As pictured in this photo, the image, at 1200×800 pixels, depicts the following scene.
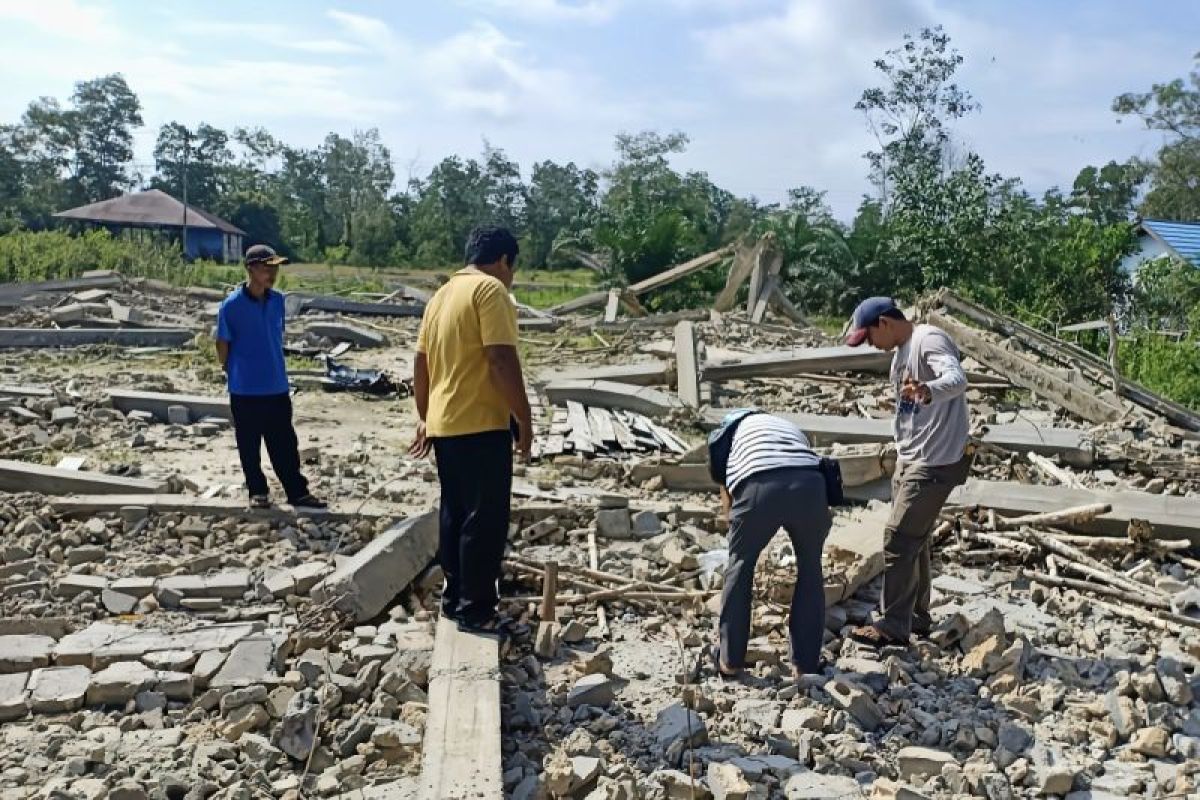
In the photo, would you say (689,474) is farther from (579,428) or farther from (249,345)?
(249,345)

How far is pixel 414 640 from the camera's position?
4609 millimetres

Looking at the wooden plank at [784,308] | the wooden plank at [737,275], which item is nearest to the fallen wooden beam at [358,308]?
the wooden plank at [737,275]

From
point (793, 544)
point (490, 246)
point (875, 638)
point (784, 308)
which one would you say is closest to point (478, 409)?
point (490, 246)

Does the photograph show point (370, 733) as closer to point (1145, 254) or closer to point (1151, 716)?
point (1151, 716)

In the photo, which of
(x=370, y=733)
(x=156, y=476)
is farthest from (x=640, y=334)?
(x=370, y=733)

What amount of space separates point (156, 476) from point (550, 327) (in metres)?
10.1

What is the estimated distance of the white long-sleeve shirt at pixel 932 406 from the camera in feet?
14.7

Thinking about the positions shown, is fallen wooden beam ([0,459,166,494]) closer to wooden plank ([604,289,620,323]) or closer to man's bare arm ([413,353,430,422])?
man's bare arm ([413,353,430,422])

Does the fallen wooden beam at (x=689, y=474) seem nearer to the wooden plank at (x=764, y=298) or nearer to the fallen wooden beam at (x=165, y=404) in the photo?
the fallen wooden beam at (x=165, y=404)

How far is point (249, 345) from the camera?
604cm

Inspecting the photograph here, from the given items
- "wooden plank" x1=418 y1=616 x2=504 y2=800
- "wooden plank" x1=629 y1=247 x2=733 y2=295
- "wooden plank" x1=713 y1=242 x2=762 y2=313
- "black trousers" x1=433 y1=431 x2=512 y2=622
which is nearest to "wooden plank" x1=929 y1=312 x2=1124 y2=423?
"black trousers" x1=433 y1=431 x2=512 y2=622

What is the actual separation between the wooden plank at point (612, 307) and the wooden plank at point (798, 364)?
18.5 ft

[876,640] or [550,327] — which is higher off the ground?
[550,327]

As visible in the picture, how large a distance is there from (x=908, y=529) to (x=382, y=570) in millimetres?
2518
